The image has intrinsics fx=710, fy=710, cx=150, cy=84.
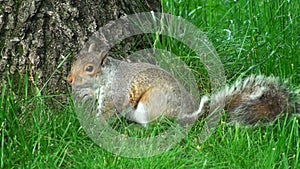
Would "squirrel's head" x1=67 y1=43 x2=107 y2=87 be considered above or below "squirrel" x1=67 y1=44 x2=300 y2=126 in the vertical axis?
above

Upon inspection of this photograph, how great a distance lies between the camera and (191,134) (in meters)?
2.76

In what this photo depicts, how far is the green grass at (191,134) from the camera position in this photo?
8.17 feet

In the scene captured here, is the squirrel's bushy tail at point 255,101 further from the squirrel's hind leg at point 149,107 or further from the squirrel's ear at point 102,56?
the squirrel's ear at point 102,56

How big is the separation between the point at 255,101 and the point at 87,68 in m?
0.70

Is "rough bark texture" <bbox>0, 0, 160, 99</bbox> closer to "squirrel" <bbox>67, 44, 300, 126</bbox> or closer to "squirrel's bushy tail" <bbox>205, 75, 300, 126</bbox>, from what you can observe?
"squirrel" <bbox>67, 44, 300, 126</bbox>

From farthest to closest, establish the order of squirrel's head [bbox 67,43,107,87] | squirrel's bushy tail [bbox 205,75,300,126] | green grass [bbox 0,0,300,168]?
squirrel's head [bbox 67,43,107,87], squirrel's bushy tail [bbox 205,75,300,126], green grass [bbox 0,0,300,168]

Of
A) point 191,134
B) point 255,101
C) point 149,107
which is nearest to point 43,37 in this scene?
point 149,107

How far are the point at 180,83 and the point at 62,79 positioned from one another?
1.68ft

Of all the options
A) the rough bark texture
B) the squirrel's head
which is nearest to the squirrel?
the squirrel's head

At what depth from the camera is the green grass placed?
249cm

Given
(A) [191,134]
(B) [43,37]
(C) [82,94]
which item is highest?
(B) [43,37]

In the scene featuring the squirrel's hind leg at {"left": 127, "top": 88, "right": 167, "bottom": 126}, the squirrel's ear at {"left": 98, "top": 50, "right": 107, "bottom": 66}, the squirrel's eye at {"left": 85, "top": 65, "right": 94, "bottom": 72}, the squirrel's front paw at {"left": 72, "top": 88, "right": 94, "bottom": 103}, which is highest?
the squirrel's ear at {"left": 98, "top": 50, "right": 107, "bottom": 66}

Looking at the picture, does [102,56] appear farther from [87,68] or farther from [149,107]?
[149,107]

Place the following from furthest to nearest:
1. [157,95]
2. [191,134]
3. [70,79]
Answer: [157,95] → [70,79] → [191,134]
